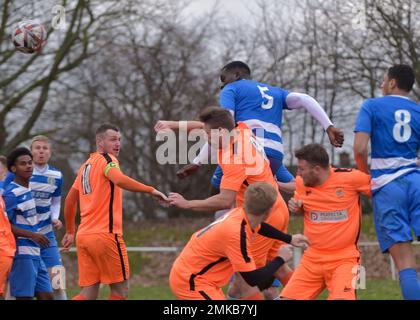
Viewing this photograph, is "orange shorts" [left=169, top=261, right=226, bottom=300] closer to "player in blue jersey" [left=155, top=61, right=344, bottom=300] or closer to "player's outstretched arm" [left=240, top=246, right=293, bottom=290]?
"player's outstretched arm" [left=240, top=246, right=293, bottom=290]

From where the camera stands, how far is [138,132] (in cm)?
2516

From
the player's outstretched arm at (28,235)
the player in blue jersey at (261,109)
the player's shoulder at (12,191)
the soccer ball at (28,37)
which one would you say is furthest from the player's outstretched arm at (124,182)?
the soccer ball at (28,37)

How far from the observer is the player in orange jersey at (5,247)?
8820 millimetres

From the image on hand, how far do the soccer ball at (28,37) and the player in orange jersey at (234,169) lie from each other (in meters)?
4.21

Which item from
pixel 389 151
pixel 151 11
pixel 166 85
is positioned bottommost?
pixel 389 151

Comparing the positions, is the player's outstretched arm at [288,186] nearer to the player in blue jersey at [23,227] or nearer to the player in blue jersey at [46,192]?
the player in blue jersey at [23,227]

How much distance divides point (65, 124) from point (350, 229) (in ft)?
60.4

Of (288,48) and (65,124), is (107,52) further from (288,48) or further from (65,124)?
(288,48)

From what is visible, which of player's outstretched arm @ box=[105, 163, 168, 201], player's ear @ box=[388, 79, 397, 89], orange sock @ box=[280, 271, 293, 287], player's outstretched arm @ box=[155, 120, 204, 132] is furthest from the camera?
player's outstretched arm @ box=[105, 163, 168, 201]

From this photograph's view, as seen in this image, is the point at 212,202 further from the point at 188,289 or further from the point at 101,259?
the point at 101,259

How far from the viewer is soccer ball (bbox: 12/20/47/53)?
431 inches

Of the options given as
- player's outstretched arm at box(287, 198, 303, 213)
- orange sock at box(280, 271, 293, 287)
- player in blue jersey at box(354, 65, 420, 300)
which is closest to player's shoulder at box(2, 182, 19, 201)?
orange sock at box(280, 271, 293, 287)

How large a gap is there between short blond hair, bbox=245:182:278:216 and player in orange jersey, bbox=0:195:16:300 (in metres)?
3.37
